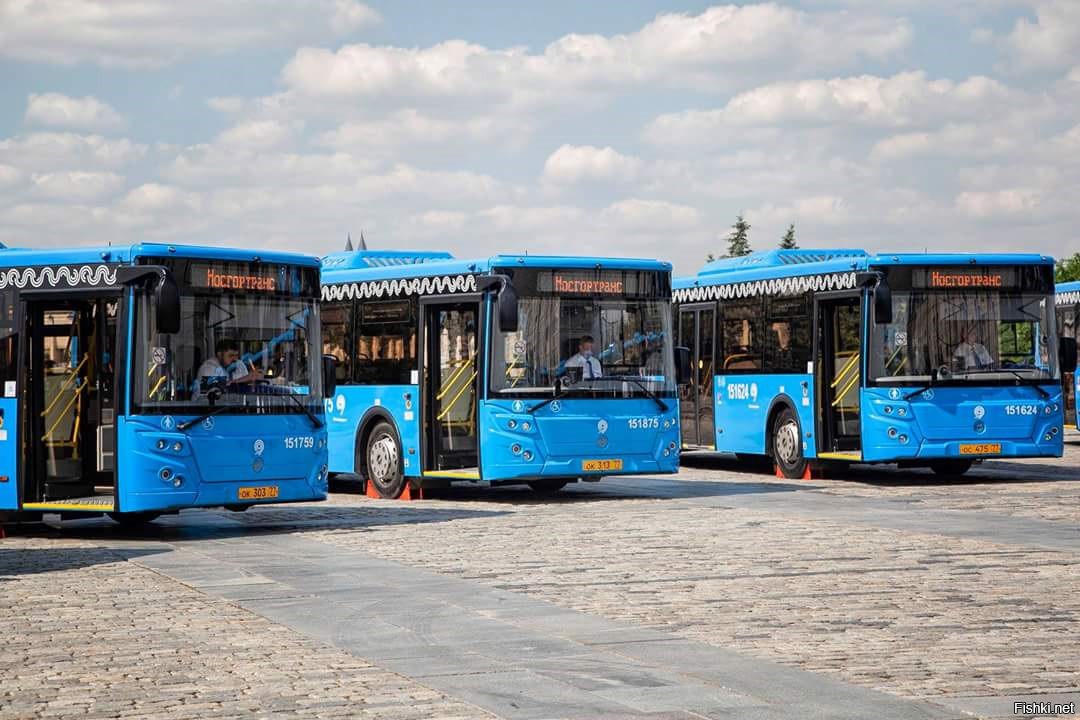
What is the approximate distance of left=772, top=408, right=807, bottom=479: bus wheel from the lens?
1067 inches

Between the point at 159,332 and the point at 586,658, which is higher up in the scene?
the point at 159,332

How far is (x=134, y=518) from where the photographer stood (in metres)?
Result: 19.8

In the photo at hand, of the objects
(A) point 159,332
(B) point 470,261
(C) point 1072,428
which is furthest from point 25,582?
(C) point 1072,428

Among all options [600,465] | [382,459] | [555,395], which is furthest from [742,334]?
[382,459]

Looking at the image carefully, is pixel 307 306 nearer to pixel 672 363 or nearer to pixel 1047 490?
pixel 672 363

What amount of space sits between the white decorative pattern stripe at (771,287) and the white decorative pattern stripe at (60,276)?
1107 cm

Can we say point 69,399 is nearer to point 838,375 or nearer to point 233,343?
point 233,343

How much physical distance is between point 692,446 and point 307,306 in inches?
471

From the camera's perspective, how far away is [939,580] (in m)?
13.8

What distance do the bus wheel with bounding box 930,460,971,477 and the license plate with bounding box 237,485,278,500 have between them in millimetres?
11646

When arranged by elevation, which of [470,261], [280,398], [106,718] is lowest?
[106,718]

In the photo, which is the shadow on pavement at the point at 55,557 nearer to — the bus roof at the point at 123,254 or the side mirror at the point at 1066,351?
the bus roof at the point at 123,254

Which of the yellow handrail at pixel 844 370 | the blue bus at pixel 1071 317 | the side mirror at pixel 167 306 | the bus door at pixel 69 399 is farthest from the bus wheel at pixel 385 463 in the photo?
the blue bus at pixel 1071 317

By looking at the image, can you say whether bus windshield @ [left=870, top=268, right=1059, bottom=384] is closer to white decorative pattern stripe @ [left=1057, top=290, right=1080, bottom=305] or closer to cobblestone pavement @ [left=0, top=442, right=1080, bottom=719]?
A: cobblestone pavement @ [left=0, top=442, right=1080, bottom=719]
